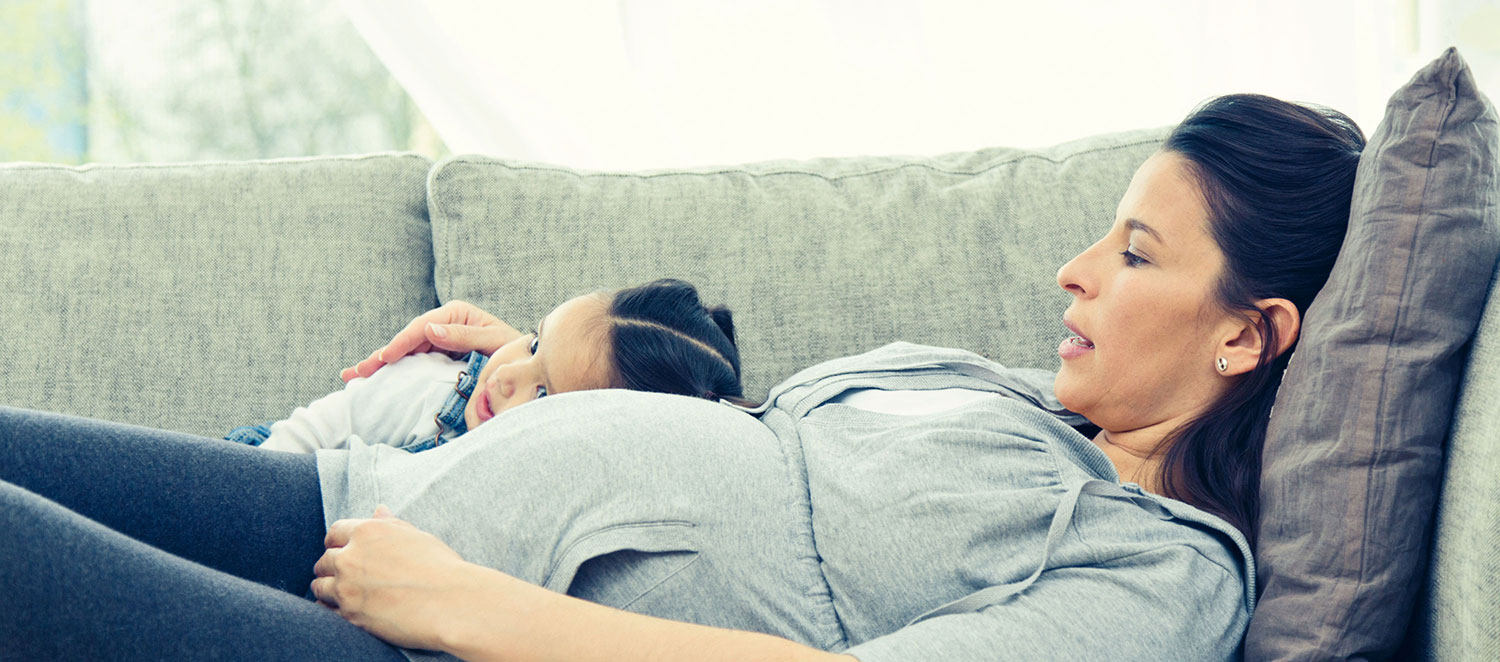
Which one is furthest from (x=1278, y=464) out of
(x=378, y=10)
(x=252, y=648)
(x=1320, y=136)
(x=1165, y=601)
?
(x=378, y=10)

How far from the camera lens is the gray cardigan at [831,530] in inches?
32.5

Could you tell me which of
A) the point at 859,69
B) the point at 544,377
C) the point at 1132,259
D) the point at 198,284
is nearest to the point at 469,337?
the point at 544,377

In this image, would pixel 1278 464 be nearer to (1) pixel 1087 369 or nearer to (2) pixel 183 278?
(1) pixel 1087 369

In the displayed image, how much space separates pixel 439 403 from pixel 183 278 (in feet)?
1.49

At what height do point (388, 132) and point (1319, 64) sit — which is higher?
point (1319, 64)

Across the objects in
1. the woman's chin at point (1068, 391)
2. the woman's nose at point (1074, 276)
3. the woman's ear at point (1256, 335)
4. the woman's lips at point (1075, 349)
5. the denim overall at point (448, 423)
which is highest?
the woman's nose at point (1074, 276)

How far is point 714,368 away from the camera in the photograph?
4.11 feet

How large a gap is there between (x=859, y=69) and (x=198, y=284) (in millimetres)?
1297

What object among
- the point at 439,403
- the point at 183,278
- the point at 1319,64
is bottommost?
the point at 439,403

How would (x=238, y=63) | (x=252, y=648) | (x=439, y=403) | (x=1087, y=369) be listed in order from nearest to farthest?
(x=252, y=648) → (x=1087, y=369) → (x=439, y=403) → (x=238, y=63)

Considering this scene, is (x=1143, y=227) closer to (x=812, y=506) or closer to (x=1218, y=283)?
(x=1218, y=283)

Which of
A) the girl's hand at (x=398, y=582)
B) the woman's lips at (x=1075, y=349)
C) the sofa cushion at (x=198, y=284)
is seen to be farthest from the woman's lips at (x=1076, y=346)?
the sofa cushion at (x=198, y=284)

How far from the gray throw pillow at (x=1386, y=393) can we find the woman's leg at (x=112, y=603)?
0.78 metres

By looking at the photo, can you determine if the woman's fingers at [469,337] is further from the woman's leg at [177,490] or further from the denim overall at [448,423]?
the woman's leg at [177,490]
